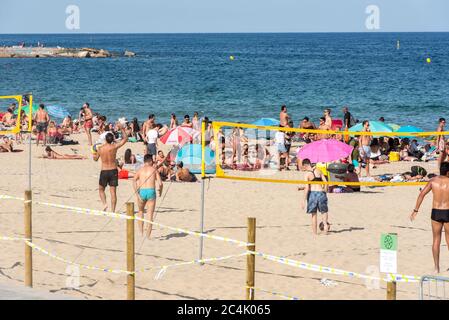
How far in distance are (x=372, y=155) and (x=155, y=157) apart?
221 inches

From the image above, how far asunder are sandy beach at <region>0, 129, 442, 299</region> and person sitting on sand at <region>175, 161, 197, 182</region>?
0.85 feet

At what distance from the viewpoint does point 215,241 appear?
13523mm

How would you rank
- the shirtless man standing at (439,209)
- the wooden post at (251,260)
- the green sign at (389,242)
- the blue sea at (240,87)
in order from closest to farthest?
1. the green sign at (389,242)
2. the wooden post at (251,260)
3. the shirtless man standing at (439,209)
4. the blue sea at (240,87)

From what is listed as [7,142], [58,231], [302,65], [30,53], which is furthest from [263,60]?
[58,231]

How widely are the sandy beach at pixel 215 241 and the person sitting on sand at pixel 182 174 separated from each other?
0.85ft

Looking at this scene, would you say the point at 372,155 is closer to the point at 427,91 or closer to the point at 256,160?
the point at 256,160

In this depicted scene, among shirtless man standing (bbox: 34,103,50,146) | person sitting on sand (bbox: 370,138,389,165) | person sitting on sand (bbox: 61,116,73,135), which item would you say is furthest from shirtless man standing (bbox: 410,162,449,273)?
person sitting on sand (bbox: 61,116,73,135)

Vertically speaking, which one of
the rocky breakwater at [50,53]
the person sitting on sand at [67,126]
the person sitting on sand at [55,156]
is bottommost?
the person sitting on sand at [55,156]

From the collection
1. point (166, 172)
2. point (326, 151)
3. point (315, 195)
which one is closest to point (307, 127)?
point (166, 172)

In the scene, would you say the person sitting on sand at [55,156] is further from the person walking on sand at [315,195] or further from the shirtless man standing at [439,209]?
the shirtless man standing at [439,209]

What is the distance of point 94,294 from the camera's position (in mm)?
10445

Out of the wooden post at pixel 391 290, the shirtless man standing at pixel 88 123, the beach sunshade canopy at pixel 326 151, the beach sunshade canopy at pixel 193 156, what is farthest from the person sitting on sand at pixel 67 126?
the wooden post at pixel 391 290

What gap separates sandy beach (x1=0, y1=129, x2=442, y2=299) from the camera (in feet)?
35.9

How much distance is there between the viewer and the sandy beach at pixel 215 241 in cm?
1093
